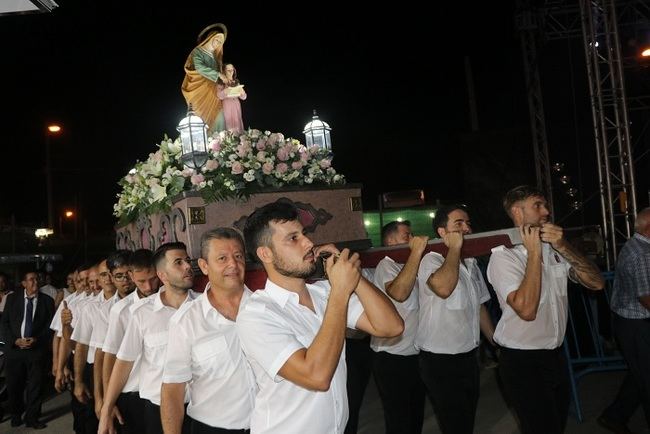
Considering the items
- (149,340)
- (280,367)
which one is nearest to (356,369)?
(149,340)

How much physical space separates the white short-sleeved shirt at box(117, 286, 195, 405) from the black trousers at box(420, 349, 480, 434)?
1.67m

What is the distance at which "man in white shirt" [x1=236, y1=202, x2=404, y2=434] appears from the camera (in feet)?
6.59

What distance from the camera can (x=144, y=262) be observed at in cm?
436

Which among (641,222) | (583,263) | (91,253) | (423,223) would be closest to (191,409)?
(583,263)

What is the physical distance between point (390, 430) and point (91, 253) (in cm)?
2300

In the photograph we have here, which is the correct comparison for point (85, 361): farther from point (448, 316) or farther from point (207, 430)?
point (448, 316)

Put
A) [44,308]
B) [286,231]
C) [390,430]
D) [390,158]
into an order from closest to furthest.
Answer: [286,231]
[390,430]
[44,308]
[390,158]

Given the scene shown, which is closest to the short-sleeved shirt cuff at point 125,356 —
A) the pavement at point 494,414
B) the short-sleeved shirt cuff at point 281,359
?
the short-sleeved shirt cuff at point 281,359

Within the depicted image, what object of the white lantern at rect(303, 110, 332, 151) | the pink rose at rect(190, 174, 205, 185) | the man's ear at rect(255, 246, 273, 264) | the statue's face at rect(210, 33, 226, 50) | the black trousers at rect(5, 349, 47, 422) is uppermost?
the statue's face at rect(210, 33, 226, 50)

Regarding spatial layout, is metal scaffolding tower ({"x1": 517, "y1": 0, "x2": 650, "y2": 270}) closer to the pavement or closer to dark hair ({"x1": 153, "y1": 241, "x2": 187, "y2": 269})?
the pavement

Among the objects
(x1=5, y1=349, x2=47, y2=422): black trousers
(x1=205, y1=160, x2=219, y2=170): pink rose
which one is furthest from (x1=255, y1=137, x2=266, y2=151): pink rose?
(x1=5, y1=349, x2=47, y2=422): black trousers

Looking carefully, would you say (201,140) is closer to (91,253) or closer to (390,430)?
(390,430)

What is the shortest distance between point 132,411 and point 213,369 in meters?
1.66

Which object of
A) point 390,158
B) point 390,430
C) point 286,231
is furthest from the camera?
point 390,158
